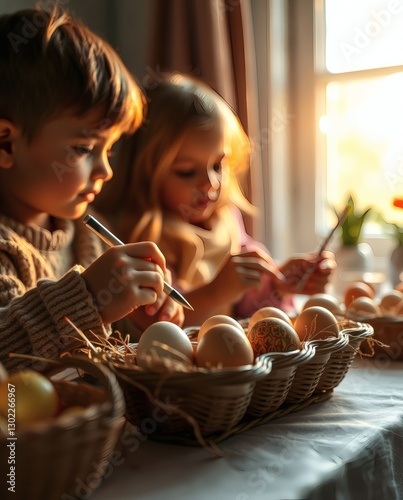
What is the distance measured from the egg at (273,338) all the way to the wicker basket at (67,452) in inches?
8.4

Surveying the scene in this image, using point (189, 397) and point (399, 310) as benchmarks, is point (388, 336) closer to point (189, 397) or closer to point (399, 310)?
point (399, 310)

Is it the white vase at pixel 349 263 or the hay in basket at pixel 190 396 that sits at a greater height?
the hay in basket at pixel 190 396

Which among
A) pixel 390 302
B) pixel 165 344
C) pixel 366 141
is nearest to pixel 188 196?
pixel 390 302

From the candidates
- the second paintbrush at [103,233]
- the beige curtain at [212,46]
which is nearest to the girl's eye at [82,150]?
the second paintbrush at [103,233]

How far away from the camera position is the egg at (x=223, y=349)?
0.59m

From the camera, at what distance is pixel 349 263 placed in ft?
4.93

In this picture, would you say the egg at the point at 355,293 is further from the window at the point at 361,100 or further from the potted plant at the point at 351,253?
the window at the point at 361,100

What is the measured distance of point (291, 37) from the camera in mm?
1841

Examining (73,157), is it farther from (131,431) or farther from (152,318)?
(131,431)

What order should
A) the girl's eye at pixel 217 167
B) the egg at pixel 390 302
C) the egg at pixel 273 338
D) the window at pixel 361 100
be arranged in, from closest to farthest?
the egg at pixel 273 338, the egg at pixel 390 302, the girl's eye at pixel 217 167, the window at pixel 361 100

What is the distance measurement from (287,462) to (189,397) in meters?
0.10

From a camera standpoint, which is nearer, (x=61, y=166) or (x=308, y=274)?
(x=61, y=166)

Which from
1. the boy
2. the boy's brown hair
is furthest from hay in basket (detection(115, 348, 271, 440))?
the boy's brown hair

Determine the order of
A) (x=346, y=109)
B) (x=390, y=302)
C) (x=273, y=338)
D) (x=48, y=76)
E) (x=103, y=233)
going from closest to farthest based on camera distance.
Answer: (x=273, y=338)
(x=103, y=233)
(x=48, y=76)
(x=390, y=302)
(x=346, y=109)
